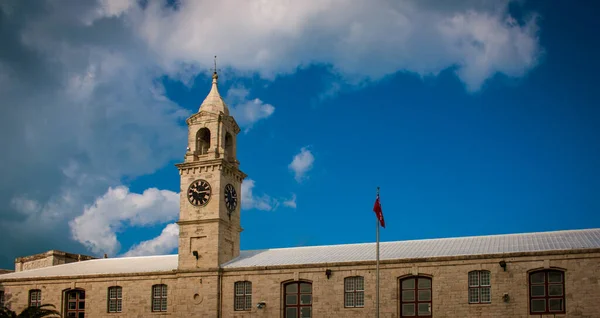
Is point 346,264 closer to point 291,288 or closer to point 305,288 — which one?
point 305,288

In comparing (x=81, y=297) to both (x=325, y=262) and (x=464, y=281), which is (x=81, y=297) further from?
(x=464, y=281)

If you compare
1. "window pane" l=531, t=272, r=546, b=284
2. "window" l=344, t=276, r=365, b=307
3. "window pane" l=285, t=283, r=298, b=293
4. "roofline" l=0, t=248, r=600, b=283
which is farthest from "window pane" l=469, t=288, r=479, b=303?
"window pane" l=285, t=283, r=298, b=293

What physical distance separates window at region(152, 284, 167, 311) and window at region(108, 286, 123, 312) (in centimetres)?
304

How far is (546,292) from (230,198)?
83.4 feet

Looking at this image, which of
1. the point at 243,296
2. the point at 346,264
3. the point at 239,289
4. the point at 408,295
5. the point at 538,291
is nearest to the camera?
the point at 538,291

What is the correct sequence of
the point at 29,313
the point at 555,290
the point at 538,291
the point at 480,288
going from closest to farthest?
the point at 555,290, the point at 538,291, the point at 480,288, the point at 29,313

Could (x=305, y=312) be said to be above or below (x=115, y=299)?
below

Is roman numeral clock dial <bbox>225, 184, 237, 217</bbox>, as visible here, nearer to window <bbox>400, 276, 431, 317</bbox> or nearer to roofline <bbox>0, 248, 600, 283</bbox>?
roofline <bbox>0, 248, 600, 283</bbox>

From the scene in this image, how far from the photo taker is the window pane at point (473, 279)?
46.6 m

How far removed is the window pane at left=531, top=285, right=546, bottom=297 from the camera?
44875 millimetres

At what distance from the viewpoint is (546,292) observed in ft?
147

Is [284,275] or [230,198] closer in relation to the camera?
[284,275]

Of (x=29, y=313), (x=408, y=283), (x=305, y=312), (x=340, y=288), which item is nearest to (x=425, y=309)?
(x=408, y=283)

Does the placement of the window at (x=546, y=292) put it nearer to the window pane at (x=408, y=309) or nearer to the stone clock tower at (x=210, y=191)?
the window pane at (x=408, y=309)
